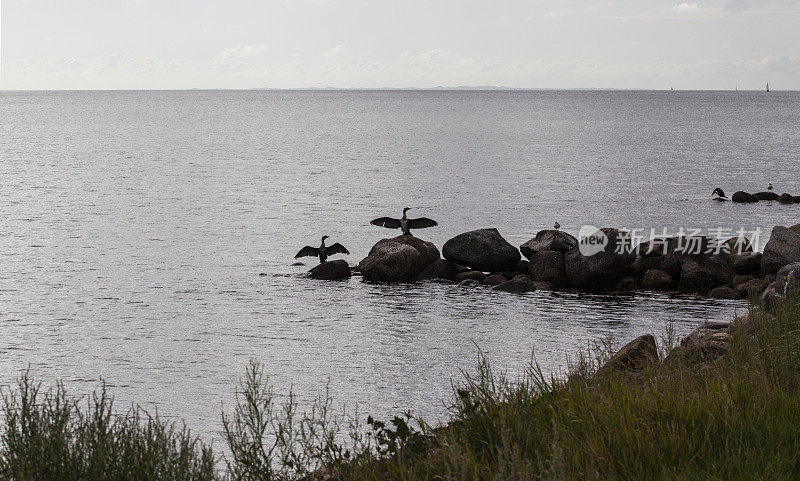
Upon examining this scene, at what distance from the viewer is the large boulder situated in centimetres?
2595

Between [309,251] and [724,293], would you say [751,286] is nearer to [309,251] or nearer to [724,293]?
[724,293]

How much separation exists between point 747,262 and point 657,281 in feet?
8.60

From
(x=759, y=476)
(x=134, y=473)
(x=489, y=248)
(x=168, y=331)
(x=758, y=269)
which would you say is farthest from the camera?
(x=489, y=248)

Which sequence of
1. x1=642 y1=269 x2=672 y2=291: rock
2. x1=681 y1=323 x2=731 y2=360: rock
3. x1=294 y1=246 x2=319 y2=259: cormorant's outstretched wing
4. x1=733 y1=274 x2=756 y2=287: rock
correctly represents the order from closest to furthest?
x1=681 y1=323 x2=731 y2=360: rock
x1=733 y1=274 x2=756 y2=287: rock
x1=642 y1=269 x2=672 y2=291: rock
x1=294 y1=246 x2=319 y2=259: cormorant's outstretched wing

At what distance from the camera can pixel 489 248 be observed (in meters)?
25.2

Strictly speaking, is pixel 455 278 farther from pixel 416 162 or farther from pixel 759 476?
pixel 416 162

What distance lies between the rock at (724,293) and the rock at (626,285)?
2185 millimetres

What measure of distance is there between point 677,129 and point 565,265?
119 m

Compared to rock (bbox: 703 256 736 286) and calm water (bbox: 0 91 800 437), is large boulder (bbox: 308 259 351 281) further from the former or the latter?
rock (bbox: 703 256 736 286)

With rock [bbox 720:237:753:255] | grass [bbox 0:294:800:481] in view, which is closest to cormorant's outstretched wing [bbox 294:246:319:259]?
rock [bbox 720:237:753:255]

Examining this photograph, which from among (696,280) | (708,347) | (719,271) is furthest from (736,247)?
(708,347)

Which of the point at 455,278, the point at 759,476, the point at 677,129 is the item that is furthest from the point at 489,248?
the point at 677,129

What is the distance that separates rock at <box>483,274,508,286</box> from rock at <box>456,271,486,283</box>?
0.34m

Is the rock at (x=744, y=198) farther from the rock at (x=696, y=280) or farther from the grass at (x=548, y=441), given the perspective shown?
the grass at (x=548, y=441)
